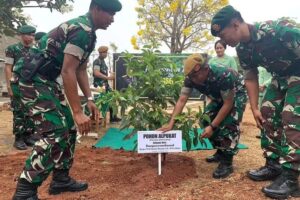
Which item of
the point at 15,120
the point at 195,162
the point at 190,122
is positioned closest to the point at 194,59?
the point at 190,122

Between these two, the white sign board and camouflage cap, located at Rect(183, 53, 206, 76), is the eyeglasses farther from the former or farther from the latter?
the white sign board

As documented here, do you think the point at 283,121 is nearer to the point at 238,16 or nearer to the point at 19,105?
the point at 238,16

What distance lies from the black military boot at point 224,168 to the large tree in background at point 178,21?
725 inches

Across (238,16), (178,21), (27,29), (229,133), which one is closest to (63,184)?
(229,133)

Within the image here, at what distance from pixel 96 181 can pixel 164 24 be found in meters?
20.2

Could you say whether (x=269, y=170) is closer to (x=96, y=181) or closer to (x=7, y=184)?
(x=96, y=181)

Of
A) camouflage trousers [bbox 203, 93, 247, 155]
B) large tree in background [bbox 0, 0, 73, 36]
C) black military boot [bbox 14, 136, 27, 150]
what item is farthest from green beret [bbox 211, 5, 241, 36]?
large tree in background [bbox 0, 0, 73, 36]

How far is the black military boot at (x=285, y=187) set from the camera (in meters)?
A: 3.07

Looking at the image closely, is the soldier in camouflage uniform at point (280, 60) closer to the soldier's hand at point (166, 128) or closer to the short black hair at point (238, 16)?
the short black hair at point (238, 16)

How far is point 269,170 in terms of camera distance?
3.63 meters

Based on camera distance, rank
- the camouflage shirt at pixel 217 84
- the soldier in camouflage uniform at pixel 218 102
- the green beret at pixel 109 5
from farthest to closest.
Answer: the camouflage shirt at pixel 217 84
the soldier in camouflage uniform at pixel 218 102
the green beret at pixel 109 5

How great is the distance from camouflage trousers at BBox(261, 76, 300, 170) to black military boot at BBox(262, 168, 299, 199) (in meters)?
0.08

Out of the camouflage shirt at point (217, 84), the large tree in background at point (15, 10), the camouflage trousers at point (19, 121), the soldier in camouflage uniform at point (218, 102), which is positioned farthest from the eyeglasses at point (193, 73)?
the large tree in background at point (15, 10)

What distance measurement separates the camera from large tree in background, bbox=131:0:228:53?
73.6 feet
